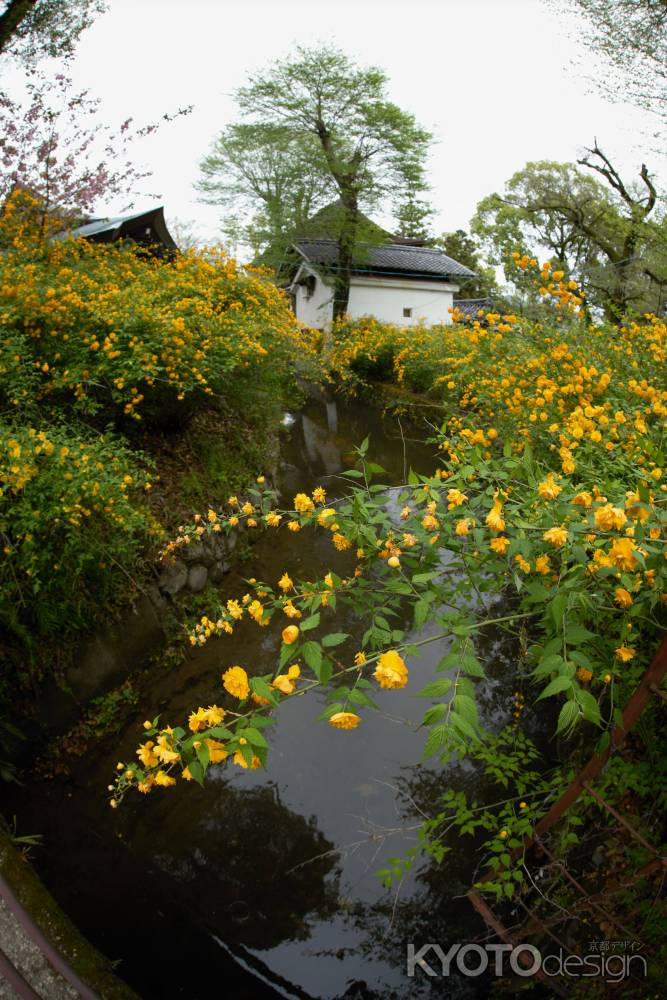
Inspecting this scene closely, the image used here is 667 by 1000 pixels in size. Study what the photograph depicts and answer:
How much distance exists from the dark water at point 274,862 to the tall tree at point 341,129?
1460 cm

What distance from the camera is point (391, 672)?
39.8 inches

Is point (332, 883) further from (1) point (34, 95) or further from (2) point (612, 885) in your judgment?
(1) point (34, 95)

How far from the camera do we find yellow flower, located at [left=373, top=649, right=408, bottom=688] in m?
1.01

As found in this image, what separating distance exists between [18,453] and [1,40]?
5.35 metres

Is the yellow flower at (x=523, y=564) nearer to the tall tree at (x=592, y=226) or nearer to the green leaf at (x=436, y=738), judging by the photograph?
the green leaf at (x=436, y=738)

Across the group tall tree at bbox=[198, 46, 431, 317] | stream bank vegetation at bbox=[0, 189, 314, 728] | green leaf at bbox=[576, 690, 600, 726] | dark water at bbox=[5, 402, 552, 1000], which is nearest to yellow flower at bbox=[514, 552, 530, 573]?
green leaf at bbox=[576, 690, 600, 726]

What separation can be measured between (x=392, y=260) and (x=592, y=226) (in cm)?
603

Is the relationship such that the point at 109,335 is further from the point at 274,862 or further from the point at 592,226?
the point at 592,226

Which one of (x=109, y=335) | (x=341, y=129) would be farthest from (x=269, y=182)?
(x=109, y=335)

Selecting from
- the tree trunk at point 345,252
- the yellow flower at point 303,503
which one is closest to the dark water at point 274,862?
the yellow flower at point 303,503

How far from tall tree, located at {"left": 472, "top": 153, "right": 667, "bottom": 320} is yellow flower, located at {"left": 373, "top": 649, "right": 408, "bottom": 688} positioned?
11.1 m

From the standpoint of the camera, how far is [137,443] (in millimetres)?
4770

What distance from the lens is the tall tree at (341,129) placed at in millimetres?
14078

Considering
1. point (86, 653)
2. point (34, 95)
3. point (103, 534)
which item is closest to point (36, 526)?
point (103, 534)
